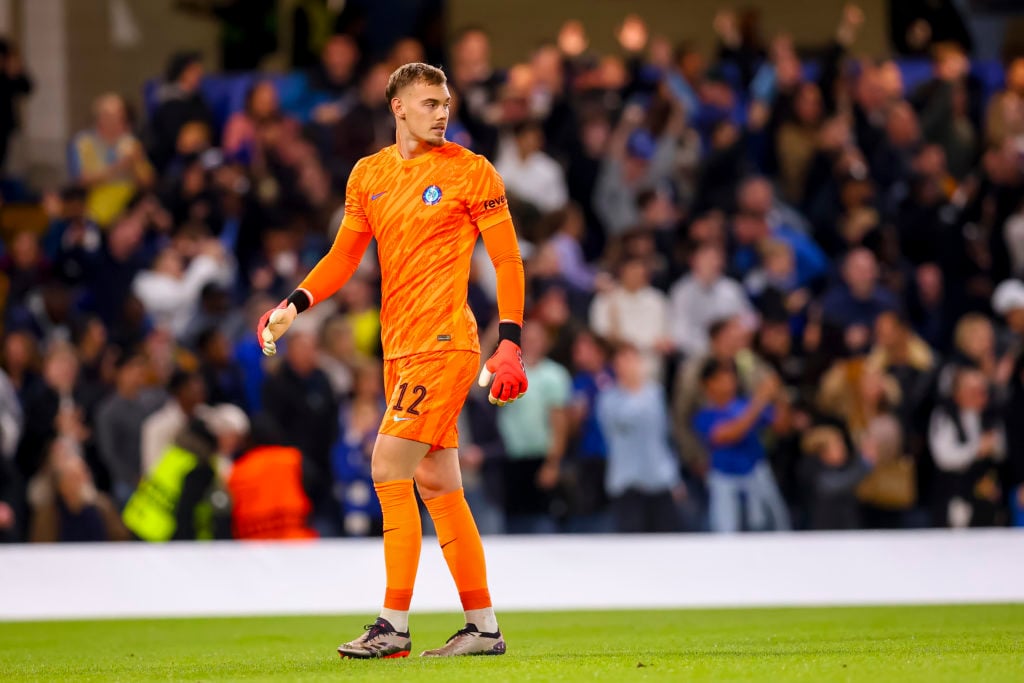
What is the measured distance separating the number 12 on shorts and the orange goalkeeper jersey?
5.5 inches

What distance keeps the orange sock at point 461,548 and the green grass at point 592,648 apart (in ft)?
→ 0.96

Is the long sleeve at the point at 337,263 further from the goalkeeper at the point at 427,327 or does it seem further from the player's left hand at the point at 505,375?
the player's left hand at the point at 505,375

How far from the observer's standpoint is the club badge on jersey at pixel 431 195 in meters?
6.16

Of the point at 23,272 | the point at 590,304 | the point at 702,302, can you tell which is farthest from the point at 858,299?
the point at 23,272

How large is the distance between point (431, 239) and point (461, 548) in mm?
1174

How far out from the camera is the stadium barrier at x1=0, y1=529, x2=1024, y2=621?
10141mm

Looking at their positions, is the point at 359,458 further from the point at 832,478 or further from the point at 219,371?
the point at 832,478

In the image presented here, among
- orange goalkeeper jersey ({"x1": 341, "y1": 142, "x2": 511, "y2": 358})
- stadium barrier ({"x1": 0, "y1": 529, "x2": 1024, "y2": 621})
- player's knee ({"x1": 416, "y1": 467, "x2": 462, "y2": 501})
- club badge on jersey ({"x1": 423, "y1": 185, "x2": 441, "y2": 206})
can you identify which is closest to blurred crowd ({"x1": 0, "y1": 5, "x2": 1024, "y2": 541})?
stadium barrier ({"x1": 0, "y1": 529, "x2": 1024, "y2": 621})

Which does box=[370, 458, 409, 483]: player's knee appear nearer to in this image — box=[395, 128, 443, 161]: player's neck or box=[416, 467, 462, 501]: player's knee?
box=[416, 467, 462, 501]: player's knee

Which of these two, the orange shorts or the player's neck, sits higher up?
the player's neck

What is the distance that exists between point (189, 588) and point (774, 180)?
23.7ft

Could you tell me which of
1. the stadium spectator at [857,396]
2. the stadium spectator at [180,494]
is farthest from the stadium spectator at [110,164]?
the stadium spectator at [857,396]

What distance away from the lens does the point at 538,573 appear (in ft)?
33.9

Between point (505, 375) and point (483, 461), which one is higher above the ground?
point (483, 461)
